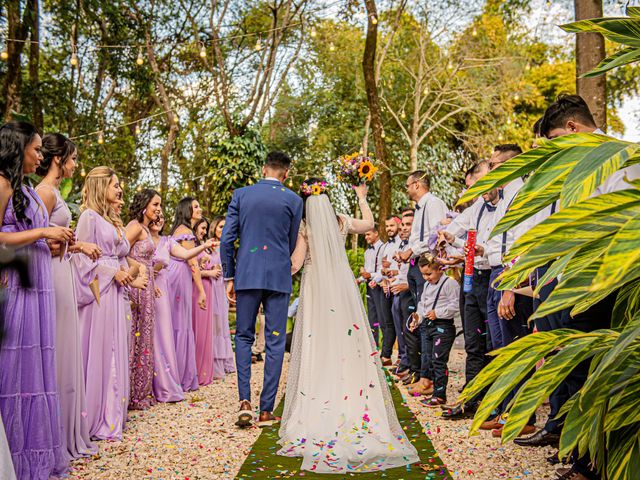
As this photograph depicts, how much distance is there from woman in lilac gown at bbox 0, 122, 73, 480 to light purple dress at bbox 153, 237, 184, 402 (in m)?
3.08

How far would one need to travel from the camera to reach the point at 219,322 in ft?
30.7

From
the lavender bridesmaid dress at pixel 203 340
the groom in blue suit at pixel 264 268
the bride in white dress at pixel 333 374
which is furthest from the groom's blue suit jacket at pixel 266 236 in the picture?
the lavender bridesmaid dress at pixel 203 340

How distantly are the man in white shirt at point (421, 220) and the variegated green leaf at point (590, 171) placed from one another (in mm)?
5303

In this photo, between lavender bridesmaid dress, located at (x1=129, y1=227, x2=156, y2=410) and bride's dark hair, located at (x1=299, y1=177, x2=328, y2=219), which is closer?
bride's dark hair, located at (x1=299, y1=177, x2=328, y2=219)

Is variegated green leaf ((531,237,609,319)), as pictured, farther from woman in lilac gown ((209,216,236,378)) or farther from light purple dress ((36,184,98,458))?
woman in lilac gown ((209,216,236,378))

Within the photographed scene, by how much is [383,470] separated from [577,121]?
8.10ft

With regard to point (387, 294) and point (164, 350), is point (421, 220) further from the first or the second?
point (164, 350)

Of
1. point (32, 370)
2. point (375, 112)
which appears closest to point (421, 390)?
point (32, 370)

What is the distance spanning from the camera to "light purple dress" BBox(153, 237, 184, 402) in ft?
23.3

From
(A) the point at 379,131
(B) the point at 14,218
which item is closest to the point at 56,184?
(B) the point at 14,218

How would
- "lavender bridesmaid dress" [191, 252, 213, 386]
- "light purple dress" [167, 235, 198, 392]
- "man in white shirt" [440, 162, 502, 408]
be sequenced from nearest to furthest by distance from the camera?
"man in white shirt" [440, 162, 502, 408], "light purple dress" [167, 235, 198, 392], "lavender bridesmaid dress" [191, 252, 213, 386]

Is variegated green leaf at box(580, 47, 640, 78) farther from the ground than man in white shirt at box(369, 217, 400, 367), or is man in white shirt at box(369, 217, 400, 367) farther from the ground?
variegated green leaf at box(580, 47, 640, 78)

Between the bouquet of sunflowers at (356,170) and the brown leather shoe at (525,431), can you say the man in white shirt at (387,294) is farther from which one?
the brown leather shoe at (525,431)

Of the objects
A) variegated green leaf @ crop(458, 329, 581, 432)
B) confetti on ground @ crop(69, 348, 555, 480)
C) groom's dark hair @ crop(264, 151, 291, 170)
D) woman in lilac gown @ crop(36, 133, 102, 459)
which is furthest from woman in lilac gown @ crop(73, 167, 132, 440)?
variegated green leaf @ crop(458, 329, 581, 432)
